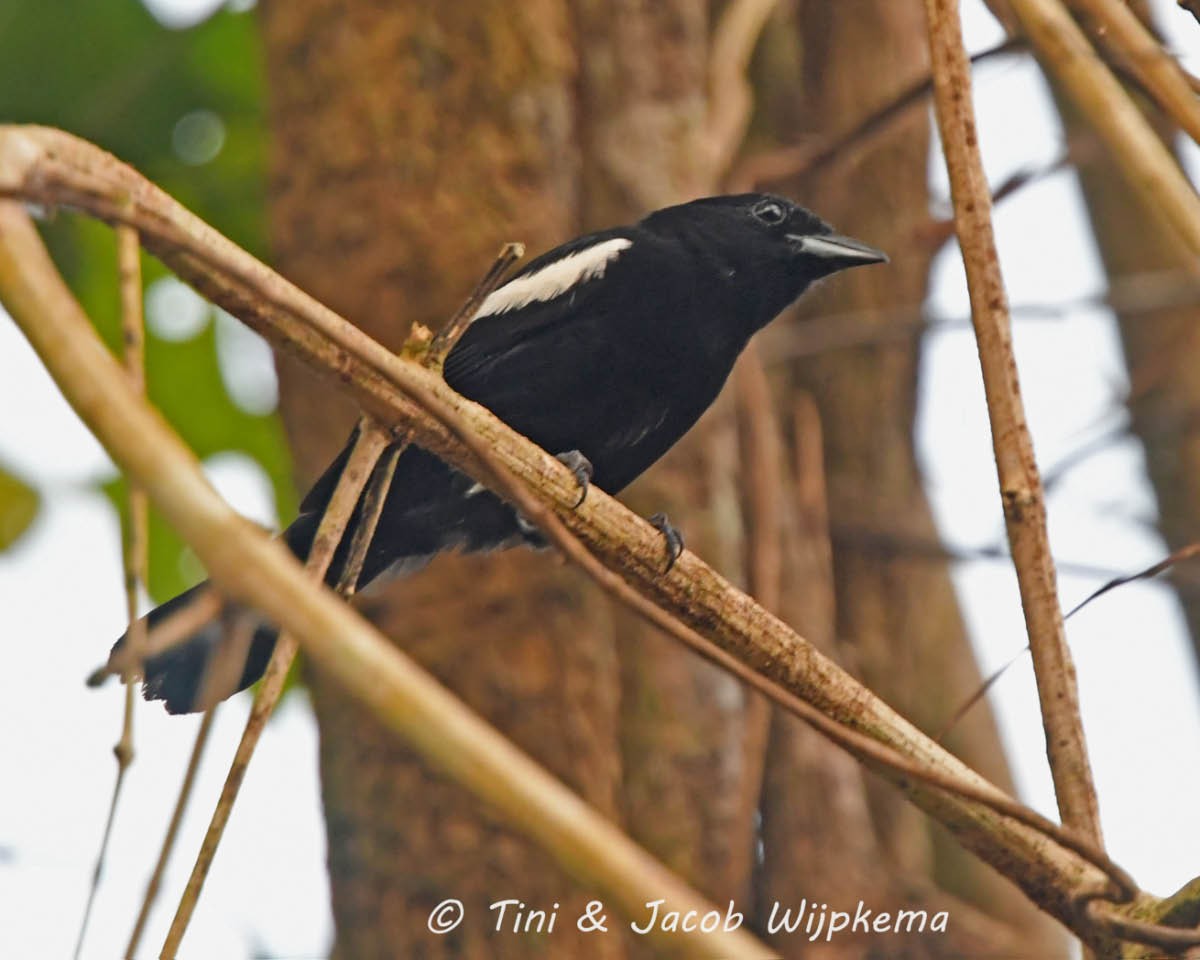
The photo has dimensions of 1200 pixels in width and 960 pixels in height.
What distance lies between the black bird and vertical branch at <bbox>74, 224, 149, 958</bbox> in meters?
1.84

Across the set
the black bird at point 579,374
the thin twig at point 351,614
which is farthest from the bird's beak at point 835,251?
the thin twig at point 351,614

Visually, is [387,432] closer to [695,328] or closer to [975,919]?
[695,328]

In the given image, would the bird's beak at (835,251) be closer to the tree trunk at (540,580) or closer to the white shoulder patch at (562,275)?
the white shoulder patch at (562,275)

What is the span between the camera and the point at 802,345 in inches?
193

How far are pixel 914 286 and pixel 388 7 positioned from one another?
2.07 m

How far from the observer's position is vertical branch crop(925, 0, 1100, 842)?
6.43 ft

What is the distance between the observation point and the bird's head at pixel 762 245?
362 cm

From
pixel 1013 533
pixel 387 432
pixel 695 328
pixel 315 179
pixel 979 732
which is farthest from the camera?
pixel 979 732

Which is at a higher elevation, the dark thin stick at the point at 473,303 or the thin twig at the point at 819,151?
the thin twig at the point at 819,151

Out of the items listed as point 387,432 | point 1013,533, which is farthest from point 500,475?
point 1013,533

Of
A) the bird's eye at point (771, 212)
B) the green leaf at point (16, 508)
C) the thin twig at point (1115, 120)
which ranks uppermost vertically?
the bird's eye at point (771, 212)

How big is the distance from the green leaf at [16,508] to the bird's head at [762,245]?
2.28 meters

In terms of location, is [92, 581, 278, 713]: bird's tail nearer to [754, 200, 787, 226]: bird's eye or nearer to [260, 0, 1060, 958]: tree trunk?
[260, 0, 1060, 958]: tree trunk

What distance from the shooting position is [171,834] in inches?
45.2
